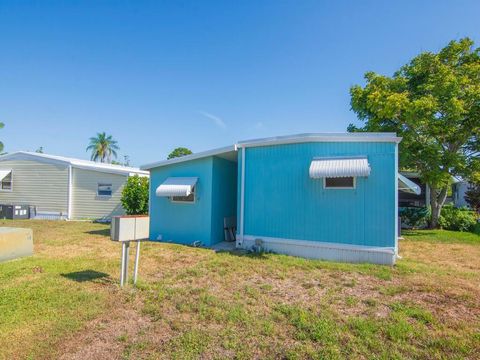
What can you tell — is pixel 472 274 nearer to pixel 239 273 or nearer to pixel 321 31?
pixel 239 273

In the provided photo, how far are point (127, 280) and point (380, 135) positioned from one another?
7.10 meters

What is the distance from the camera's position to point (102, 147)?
156 ft

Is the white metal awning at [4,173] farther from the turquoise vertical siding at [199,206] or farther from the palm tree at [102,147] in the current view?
the palm tree at [102,147]

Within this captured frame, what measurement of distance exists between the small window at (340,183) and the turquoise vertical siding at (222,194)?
3925 mm

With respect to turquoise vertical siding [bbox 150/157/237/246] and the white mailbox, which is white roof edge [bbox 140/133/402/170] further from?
the white mailbox

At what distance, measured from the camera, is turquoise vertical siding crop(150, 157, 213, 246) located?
949 centimetres

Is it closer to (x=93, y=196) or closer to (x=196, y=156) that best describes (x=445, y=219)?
(x=196, y=156)

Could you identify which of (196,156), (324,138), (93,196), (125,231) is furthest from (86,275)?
(93,196)

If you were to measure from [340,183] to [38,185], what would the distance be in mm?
18680

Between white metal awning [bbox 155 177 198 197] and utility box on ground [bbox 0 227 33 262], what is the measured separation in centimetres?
388

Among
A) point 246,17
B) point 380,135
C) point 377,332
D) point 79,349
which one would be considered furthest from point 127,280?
point 246,17

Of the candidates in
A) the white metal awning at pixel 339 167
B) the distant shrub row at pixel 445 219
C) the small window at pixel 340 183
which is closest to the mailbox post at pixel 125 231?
the white metal awning at pixel 339 167

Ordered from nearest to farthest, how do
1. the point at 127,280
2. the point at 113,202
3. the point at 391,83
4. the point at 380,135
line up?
the point at 127,280 < the point at 380,135 < the point at 391,83 < the point at 113,202

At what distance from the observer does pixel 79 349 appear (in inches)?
131
